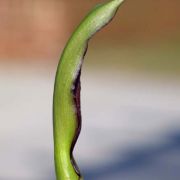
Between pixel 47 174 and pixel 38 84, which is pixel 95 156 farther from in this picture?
pixel 38 84

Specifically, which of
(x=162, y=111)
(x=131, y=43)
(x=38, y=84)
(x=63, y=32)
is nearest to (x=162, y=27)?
(x=131, y=43)

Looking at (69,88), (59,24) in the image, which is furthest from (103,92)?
(69,88)

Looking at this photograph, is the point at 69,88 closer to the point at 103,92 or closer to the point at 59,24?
the point at 103,92

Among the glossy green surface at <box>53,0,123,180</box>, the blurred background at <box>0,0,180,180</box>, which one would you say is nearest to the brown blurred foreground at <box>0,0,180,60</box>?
the blurred background at <box>0,0,180,180</box>

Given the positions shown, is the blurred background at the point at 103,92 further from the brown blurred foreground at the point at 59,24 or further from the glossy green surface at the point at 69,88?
the glossy green surface at the point at 69,88

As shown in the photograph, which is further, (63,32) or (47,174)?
(63,32)

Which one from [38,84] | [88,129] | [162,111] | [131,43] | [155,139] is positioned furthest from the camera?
[131,43]
